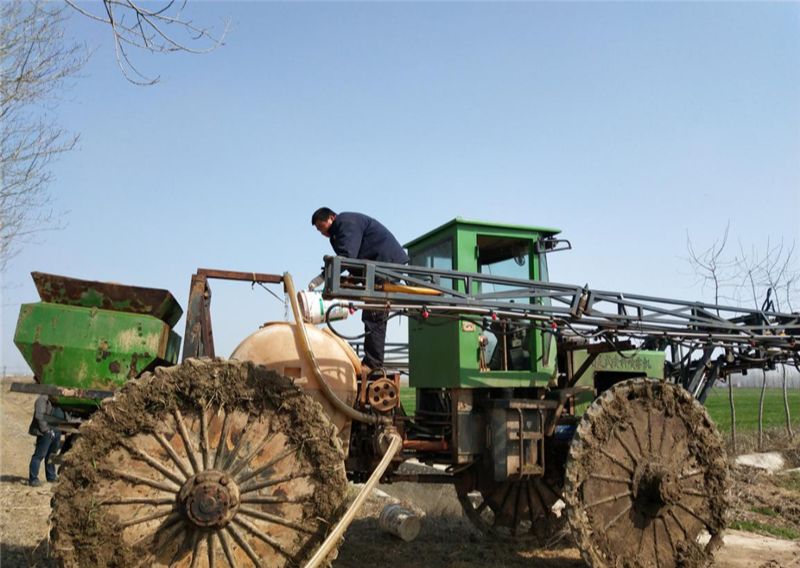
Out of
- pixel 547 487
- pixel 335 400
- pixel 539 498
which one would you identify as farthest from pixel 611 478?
pixel 335 400

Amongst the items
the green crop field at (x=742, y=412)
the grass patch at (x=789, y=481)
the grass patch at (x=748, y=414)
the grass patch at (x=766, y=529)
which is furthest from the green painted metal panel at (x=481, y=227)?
the grass patch at (x=748, y=414)

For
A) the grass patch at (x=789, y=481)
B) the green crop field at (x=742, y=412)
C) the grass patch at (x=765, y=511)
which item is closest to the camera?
the grass patch at (x=765, y=511)

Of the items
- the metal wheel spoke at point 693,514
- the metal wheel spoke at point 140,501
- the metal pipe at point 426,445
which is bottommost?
the metal wheel spoke at point 693,514

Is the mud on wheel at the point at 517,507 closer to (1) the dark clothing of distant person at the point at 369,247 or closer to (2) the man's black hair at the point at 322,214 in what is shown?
(1) the dark clothing of distant person at the point at 369,247

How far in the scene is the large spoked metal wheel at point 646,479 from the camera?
5811 mm

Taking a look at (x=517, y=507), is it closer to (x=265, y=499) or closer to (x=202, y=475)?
(x=265, y=499)

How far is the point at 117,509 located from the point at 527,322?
141 inches

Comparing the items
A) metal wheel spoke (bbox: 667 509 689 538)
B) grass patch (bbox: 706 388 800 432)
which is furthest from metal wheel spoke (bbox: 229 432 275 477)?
grass patch (bbox: 706 388 800 432)

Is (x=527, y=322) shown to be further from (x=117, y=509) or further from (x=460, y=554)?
(x=117, y=509)

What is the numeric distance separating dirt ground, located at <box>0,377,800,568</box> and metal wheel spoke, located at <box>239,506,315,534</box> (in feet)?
5.82

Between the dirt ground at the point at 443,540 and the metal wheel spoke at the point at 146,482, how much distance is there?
7.41 feet

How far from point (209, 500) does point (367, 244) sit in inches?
113

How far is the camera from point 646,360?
7.30 meters

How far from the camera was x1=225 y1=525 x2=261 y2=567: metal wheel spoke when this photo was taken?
4622 mm
